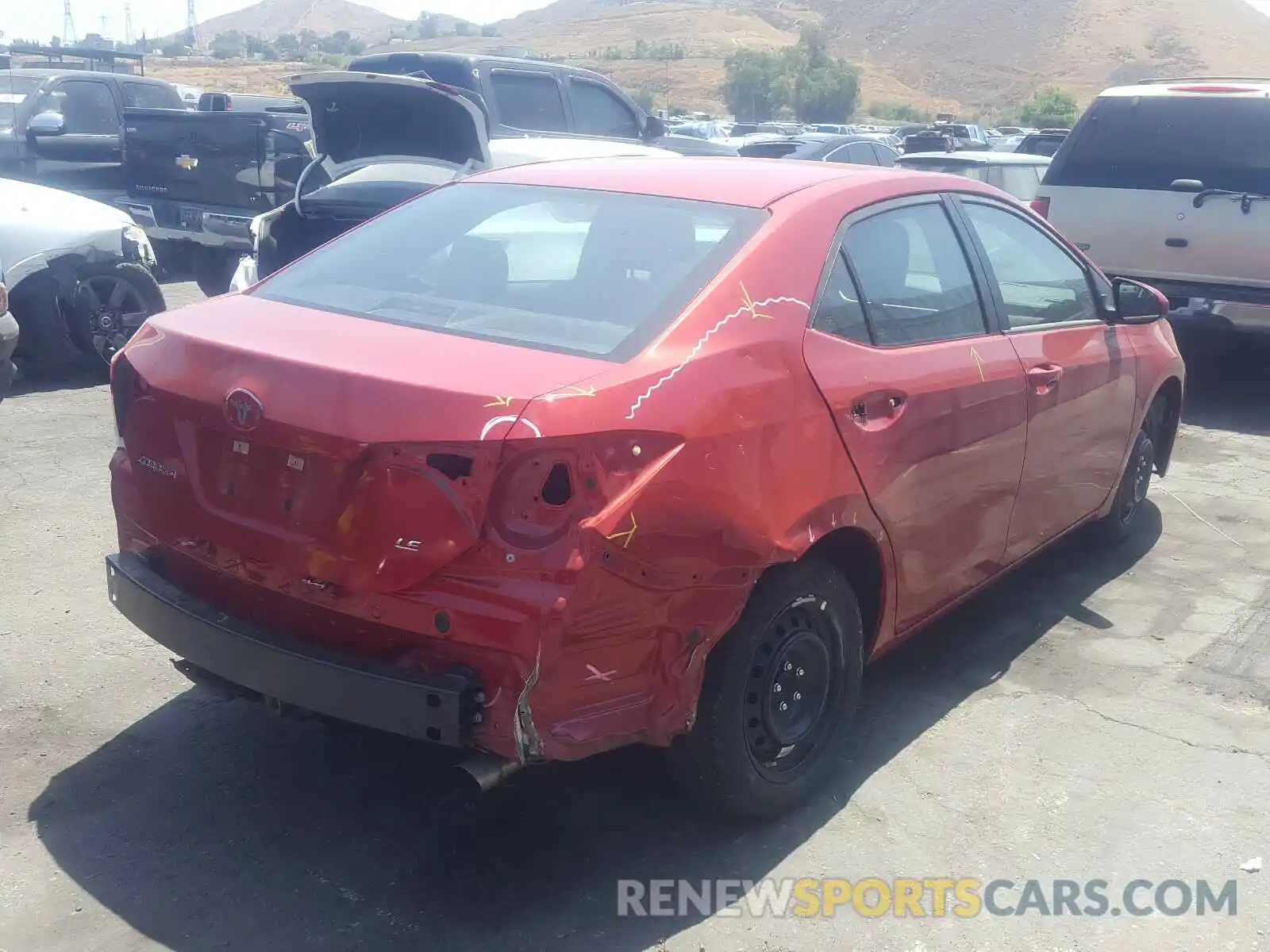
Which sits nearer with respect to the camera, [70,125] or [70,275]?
[70,275]

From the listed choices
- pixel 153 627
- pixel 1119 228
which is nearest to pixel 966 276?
pixel 153 627

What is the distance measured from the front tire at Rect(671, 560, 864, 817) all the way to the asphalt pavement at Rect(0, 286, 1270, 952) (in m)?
0.16

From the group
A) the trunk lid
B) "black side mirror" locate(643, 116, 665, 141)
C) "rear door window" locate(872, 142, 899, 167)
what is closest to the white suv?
"black side mirror" locate(643, 116, 665, 141)

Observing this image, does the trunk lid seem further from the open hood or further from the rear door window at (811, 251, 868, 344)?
the open hood

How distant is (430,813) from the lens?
3520mm

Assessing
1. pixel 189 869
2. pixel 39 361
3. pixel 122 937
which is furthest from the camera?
pixel 39 361

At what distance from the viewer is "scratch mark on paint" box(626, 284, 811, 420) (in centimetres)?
293

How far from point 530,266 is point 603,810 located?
5.11 feet

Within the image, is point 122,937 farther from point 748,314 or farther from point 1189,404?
point 1189,404

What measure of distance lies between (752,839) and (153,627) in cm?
165

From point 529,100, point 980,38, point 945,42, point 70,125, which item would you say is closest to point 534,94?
point 529,100

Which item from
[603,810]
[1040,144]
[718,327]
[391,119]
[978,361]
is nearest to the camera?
[718,327]

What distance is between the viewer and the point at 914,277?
4.01m

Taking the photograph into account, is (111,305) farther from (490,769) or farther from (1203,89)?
(1203,89)
